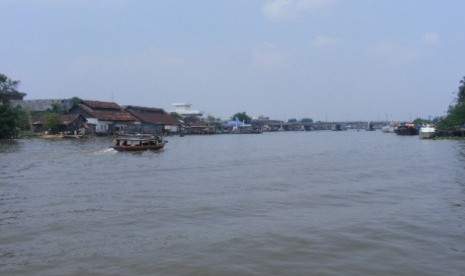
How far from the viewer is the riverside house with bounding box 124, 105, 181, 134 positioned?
7131 centimetres

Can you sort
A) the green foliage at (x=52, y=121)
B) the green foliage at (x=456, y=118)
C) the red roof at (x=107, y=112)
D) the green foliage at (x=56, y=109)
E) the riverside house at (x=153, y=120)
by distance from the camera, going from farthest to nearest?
the riverside house at (x=153, y=120) → the green foliage at (x=56, y=109) → the red roof at (x=107, y=112) → the green foliage at (x=52, y=121) → the green foliage at (x=456, y=118)

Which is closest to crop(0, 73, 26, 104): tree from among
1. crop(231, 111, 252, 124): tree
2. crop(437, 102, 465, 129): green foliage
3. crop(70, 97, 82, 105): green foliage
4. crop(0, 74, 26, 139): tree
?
crop(0, 74, 26, 139): tree

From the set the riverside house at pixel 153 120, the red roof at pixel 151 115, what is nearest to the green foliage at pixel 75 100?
the riverside house at pixel 153 120

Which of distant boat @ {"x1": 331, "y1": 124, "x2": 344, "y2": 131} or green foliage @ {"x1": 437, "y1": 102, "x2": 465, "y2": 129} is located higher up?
green foliage @ {"x1": 437, "y1": 102, "x2": 465, "y2": 129}

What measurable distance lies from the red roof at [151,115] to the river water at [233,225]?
2162 inches

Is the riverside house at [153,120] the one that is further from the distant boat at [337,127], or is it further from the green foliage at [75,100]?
the distant boat at [337,127]

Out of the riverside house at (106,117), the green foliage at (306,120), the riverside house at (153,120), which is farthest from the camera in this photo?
the green foliage at (306,120)

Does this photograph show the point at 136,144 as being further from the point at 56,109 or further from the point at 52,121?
the point at 56,109

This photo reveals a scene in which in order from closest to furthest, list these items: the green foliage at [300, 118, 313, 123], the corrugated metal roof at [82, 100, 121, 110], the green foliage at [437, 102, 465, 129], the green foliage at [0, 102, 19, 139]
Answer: the green foliage at [0, 102, 19, 139]
the green foliage at [437, 102, 465, 129]
the corrugated metal roof at [82, 100, 121, 110]
the green foliage at [300, 118, 313, 123]

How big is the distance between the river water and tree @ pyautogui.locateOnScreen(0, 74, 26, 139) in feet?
110

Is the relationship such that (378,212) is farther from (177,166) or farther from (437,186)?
(177,166)

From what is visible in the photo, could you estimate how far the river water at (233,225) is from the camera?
684 cm

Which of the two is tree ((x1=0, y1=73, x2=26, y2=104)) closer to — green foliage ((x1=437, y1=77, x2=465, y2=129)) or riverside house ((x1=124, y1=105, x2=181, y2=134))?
riverside house ((x1=124, y1=105, x2=181, y2=134))

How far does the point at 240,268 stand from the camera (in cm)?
671
